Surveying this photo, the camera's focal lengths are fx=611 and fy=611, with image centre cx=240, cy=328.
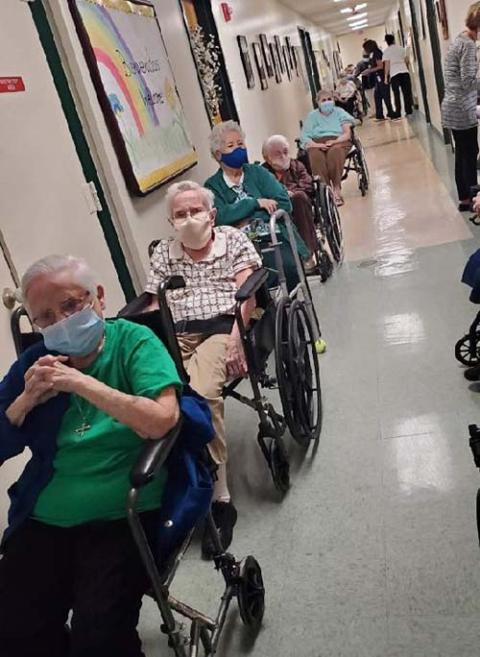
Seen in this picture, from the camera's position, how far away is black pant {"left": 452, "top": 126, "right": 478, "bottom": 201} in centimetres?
439

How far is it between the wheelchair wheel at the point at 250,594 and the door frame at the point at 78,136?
5.37ft

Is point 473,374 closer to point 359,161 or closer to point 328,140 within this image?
point 328,140

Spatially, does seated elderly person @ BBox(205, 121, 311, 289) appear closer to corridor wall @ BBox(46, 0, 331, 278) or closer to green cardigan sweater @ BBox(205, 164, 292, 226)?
green cardigan sweater @ BBox(205, 164, 292, 226)

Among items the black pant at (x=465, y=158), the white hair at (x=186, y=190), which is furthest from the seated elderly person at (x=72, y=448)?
the black pant at (x=465, y=158)

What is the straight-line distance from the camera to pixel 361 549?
5.64 ft

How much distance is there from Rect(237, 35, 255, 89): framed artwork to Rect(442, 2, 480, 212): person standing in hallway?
7.95 feet

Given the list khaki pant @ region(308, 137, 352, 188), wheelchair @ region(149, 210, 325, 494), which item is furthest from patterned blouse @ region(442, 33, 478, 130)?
wheelchair @ region(149, 210, 325, 494)

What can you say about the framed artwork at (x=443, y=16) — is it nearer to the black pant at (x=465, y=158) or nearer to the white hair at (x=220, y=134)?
the black pant at (x=465, y=158)

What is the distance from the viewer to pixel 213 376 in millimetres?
1945

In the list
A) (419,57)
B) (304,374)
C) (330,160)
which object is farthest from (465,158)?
(419,57)

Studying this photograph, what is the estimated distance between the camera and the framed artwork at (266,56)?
7.34 meters

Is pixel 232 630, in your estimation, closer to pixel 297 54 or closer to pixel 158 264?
pixel 158 264

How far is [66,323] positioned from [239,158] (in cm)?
197

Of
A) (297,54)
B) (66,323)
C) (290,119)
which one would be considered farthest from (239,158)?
(297,54)
